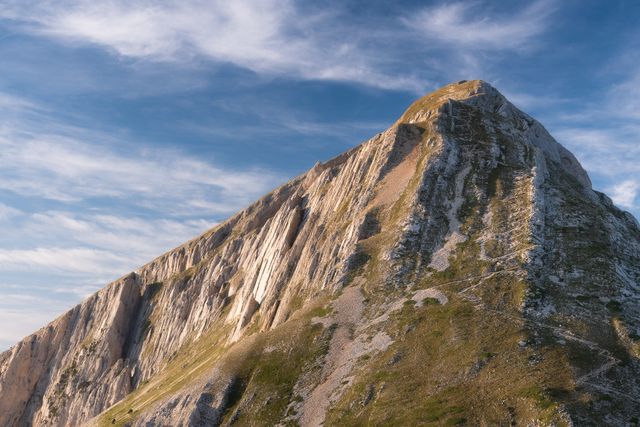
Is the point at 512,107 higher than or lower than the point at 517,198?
higher

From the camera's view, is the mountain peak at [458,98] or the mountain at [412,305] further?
the mountain peak at [458,98]

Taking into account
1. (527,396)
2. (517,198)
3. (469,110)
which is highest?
(469,110)

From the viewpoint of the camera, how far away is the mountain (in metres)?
63.5

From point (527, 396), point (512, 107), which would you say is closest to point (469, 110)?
point (512, 107)

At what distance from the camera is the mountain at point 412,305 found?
63.5 metres

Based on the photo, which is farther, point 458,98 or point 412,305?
point 458,98

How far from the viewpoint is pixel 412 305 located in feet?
261

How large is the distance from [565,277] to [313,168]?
7978 cm

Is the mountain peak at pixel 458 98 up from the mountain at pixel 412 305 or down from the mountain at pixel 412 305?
up

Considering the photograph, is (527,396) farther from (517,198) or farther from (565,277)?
(517,198)

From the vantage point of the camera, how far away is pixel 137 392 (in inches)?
4700

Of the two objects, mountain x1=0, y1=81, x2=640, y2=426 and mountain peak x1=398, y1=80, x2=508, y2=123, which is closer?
mountain x1=0, y1=81, x2=640, y2=426

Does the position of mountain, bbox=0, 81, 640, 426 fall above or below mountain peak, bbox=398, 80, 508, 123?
below

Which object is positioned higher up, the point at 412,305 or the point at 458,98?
the point at 458,98
